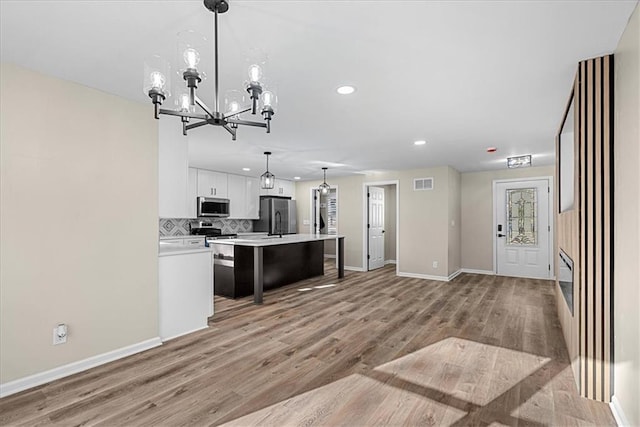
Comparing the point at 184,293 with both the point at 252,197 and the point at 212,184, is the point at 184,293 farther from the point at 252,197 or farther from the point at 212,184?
the point at 252,197

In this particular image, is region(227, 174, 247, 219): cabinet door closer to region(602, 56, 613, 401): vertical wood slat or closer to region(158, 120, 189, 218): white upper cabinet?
region(158, 120, 189, 218): white upper cabinet

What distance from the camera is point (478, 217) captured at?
7.09m

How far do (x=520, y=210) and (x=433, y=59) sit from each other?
5.71 m

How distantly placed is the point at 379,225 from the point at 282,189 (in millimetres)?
2834

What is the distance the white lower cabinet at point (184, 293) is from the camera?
326cm

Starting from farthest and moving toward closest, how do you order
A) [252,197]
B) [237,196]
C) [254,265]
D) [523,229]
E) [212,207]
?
[252,197] < [237,196] < [212,207] < [523,229] < [254,265]

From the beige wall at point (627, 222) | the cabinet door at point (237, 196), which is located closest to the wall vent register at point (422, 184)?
the cabinet door at point (237, 196)

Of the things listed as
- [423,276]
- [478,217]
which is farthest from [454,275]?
[478,217]

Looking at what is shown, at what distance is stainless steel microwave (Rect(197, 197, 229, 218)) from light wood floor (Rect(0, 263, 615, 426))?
313 cm

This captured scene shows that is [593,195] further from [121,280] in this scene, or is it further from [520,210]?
[520,210]

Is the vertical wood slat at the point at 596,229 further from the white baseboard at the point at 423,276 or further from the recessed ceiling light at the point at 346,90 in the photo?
the white baseboard at the point at 423,276

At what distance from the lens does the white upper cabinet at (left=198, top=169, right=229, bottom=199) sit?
693 centimetres

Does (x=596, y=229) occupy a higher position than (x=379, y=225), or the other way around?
(x=596, y=229)

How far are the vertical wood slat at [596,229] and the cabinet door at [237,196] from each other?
6.65 meters
